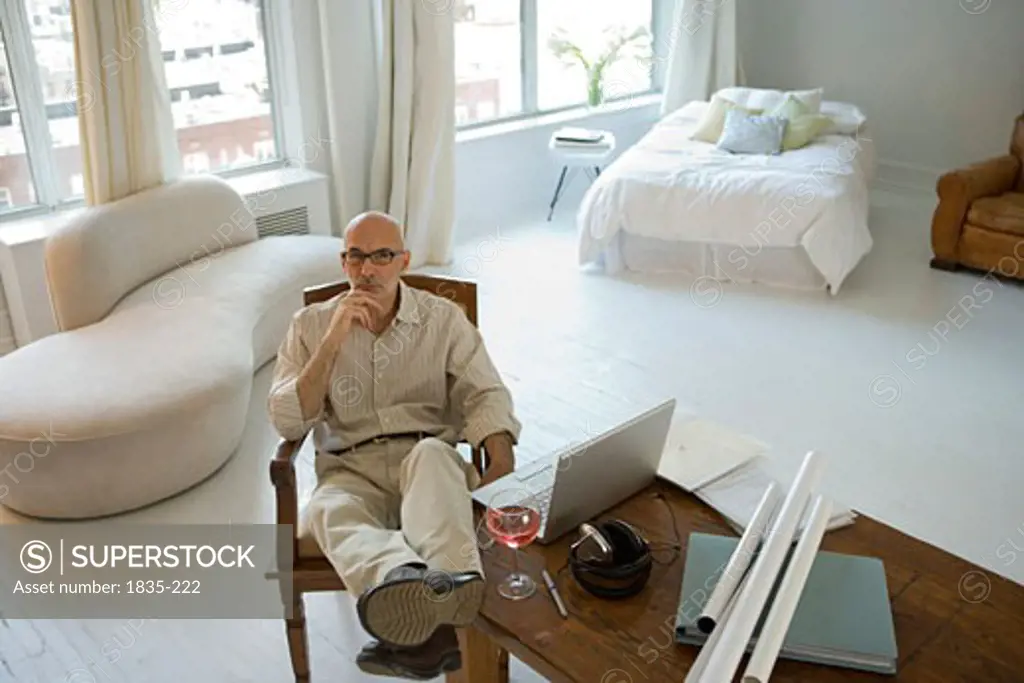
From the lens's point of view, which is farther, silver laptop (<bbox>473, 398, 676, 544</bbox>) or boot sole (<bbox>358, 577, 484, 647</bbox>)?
silver laptop (<bbox>473, 398, 676, 544</bbox>)

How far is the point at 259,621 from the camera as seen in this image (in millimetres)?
2555

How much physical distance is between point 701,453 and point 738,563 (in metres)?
0.51

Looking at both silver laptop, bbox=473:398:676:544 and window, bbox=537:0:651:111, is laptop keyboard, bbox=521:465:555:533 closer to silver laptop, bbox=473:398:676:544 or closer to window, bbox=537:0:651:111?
silver laptop, bbox=473:398:676:544

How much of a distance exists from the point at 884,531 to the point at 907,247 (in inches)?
143

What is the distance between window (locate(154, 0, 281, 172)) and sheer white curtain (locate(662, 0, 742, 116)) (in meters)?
2.90

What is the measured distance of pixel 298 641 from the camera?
87.4 inches

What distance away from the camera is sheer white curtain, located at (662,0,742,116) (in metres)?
6.32

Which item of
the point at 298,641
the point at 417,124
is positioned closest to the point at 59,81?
the point at 417,124

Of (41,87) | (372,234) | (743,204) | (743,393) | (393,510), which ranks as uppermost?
(41,87)

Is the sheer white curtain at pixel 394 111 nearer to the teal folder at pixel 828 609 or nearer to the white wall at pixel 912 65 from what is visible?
the white wall at pixel 912 65

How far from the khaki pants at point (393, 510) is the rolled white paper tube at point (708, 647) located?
0.46 meters

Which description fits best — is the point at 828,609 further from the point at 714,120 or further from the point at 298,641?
the point at 714,120

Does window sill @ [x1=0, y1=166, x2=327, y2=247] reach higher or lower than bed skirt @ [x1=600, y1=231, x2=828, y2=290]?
higher

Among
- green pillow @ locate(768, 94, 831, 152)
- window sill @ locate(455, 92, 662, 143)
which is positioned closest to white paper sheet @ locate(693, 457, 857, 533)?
green pillow @ locate(768, 94, 831, 152)
